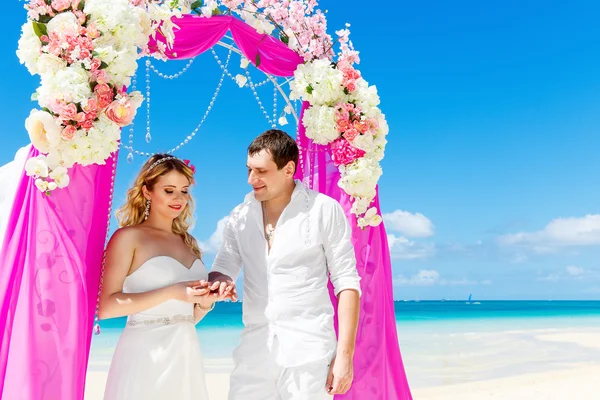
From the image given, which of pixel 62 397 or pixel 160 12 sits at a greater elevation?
pixel 160 12

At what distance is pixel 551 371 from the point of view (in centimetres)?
1176

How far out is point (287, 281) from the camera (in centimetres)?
338

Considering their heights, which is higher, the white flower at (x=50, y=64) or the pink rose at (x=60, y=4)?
the pink rose at (x=60, y=4)

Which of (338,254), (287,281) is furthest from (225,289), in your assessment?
(338,254)

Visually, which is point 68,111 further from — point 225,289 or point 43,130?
point 225,289

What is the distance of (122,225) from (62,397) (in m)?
1.09

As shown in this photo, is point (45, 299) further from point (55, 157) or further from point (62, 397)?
point (55, 157)

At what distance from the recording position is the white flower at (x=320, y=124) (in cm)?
423

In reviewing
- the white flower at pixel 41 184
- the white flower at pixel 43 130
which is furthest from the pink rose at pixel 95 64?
the white flower at pixel 41 184

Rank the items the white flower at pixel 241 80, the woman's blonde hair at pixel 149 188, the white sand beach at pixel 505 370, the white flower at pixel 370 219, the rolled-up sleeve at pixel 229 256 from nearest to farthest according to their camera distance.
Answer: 1. the rolled-up sleeve at pixel 229 256
2. the woman's blonde hair at pixel 149 188
3. the white flower at pixel 370 219
4. the white flower at pixel 241 80
5. the white sand beach at pixel 505 370

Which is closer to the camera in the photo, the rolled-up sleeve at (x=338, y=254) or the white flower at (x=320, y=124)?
the rolled-up sleeve at (x=338, y=254)

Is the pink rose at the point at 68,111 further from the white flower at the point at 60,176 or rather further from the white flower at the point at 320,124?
the white flower at the point at 320,124

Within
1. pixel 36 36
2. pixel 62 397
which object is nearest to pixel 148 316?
pixel 62 397

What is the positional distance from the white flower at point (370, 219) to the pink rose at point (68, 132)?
2.04 metres
